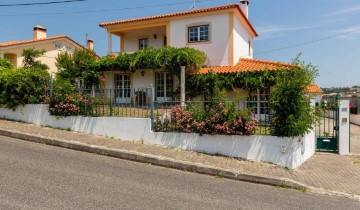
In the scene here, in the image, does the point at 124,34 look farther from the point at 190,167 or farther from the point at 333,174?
the point at 333,174

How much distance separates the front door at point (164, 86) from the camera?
17484mm

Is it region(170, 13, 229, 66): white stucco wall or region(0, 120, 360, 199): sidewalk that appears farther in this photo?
region(170, 13, 229, 66): white stucco wall

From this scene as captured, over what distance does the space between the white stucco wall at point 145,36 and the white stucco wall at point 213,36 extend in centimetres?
189

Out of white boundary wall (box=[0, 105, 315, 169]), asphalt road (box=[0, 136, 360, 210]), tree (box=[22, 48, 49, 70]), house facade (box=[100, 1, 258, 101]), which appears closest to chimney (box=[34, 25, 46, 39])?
tree (box=[22, 48, 49, 70])

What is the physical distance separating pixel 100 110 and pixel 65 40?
2199cm

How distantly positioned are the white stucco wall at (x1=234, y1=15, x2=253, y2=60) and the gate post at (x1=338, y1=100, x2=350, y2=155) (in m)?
8.07

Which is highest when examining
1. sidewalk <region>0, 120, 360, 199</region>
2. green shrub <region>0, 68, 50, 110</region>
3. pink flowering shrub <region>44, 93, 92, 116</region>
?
green shrub <region>0, 68, 50, 110</region>

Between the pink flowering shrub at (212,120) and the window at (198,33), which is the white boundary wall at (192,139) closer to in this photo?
the pink flowering shrub at (212,120)

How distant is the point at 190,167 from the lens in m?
7.56

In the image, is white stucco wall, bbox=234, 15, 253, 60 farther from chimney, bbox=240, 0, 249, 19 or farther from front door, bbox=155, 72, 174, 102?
front door, bbox=155, 72, 174, 102

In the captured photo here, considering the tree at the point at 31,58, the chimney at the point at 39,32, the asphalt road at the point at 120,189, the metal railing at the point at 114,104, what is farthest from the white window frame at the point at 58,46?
the asphalt road at the point at 120,189

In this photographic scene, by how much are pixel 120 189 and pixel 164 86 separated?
12410 millimetres

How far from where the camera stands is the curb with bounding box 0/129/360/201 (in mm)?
6688

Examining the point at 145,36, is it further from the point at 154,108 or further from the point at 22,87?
the point at 154,108
